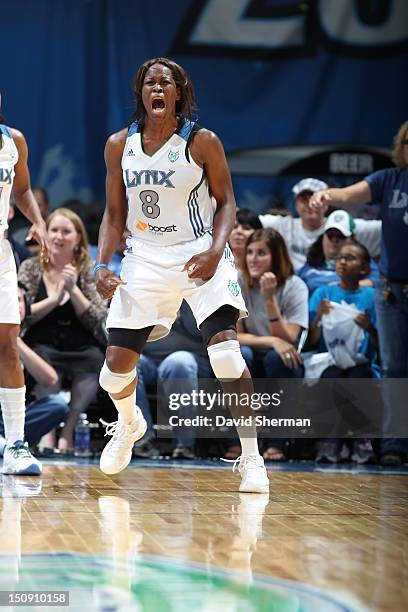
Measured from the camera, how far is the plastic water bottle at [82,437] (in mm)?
5980

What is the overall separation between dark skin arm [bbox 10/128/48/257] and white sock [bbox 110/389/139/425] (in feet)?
2.60

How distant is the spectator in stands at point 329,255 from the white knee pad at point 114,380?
240cm

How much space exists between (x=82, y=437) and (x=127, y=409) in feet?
4.95

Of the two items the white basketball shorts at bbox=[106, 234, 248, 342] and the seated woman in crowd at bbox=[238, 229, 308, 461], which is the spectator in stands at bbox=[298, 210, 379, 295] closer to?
the seated woman in crowd at bbox=[238, 229, 308, 461]

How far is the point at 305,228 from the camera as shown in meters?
6.95

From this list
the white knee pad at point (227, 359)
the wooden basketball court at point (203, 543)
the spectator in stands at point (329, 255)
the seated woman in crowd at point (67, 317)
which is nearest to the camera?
the wooden basketball court at point (203, 543)

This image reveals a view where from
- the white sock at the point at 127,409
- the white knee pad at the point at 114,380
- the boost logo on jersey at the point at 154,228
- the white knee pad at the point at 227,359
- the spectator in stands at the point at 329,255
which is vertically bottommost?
the white sock at the point at 127,409

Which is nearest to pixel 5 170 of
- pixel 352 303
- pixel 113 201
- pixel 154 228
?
pixel 113 201

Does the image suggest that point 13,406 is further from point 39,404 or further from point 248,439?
point 248,439

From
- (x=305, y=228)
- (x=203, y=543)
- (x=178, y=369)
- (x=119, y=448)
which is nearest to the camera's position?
(x=203, y=543)

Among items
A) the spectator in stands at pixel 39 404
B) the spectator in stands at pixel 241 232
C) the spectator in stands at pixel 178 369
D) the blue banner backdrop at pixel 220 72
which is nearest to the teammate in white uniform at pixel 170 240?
the spectator in stands at pixel 39 404

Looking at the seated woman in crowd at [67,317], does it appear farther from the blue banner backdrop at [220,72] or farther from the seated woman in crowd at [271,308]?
the blue banner backdrop at [220,72]

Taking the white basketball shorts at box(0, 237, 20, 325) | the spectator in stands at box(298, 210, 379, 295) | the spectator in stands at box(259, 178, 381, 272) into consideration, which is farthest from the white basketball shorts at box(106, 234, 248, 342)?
the spectator in stands at box(259, 178, 381, 272)

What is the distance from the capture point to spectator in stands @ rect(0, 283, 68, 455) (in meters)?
5.68
